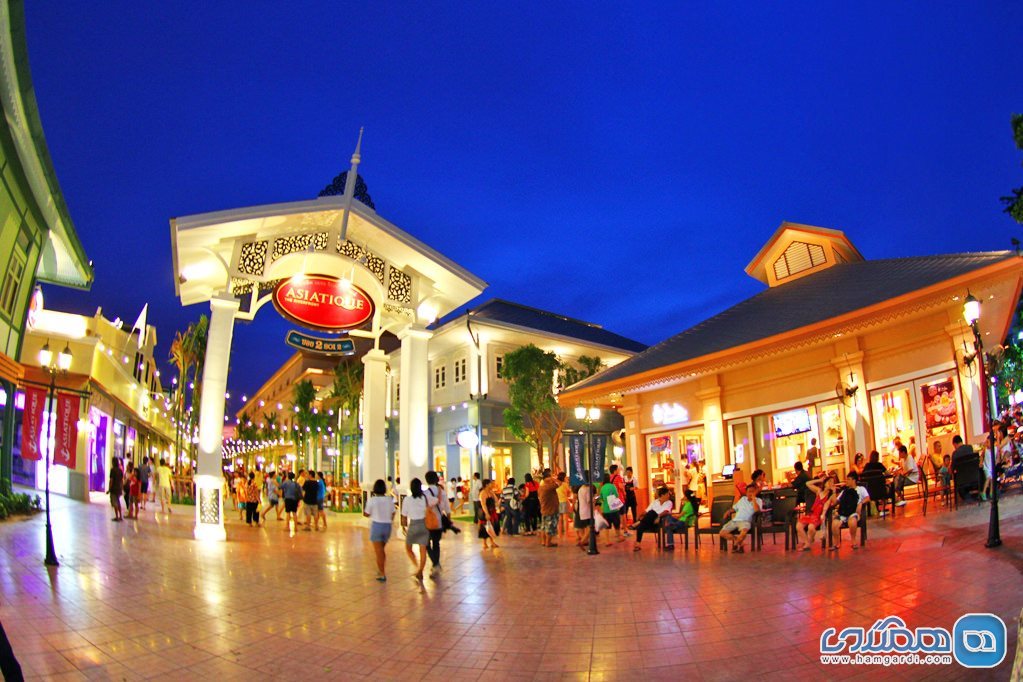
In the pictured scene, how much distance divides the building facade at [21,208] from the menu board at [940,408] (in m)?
18.5

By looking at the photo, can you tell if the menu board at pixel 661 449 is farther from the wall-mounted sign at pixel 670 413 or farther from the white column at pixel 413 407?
the white column at pixel 413 407

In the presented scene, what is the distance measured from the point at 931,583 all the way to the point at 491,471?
26.7 m

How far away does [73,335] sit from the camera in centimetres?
2600

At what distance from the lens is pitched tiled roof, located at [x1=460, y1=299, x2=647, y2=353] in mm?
33094

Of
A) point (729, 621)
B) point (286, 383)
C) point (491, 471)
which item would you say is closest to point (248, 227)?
point (729, 621)

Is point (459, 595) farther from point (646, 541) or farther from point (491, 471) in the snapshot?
point (491, 471)

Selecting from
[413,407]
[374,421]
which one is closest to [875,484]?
[413,407]

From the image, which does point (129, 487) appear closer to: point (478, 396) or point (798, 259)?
point (478, 396)

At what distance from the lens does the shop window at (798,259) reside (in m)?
21.0

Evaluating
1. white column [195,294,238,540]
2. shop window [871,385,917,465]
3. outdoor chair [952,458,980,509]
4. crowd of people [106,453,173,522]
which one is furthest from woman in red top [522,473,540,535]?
crowd of people [106,453,173,522]

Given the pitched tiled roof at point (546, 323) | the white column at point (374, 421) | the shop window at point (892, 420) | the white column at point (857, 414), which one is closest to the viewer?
the shop window at point (892, 420)

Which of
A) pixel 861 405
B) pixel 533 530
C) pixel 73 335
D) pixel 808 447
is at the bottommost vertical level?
pixel 533 530

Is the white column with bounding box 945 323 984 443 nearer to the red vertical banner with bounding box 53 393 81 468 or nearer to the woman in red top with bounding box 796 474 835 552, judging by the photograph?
the woman in red top with bounding box 796 474 835 552

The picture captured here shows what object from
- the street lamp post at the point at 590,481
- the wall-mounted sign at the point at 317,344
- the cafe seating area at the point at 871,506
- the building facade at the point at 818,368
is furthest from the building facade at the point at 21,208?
the building facade at the point at 818,368
